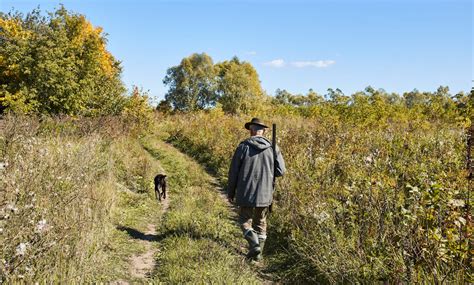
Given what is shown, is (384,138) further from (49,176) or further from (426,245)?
(49,176)

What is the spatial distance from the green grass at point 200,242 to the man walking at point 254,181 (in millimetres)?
468

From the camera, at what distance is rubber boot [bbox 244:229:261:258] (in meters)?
5.63

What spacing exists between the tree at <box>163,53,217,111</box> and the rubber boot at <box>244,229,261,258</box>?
50476 mm

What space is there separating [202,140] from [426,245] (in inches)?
548

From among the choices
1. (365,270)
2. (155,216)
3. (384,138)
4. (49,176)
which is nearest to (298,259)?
(365,270)

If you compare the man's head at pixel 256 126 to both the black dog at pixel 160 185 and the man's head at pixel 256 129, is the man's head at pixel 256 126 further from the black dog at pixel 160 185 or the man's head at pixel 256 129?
the black dog at pixel 160 185

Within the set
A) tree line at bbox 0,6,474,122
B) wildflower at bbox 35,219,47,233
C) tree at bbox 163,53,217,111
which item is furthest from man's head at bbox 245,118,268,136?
tree at bbox 163,53,217,111

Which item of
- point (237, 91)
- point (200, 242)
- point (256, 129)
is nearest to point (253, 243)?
point (200, 242)

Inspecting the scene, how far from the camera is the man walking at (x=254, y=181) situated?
581 cm

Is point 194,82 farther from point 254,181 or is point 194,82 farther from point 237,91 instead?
point 254,181

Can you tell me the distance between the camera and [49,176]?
5.70 m

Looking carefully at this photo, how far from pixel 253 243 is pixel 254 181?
39.2 inches

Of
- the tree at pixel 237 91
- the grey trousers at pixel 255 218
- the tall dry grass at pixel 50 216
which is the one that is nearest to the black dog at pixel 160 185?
the tall dry grass at pixel 50 216

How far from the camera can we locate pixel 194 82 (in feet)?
185
